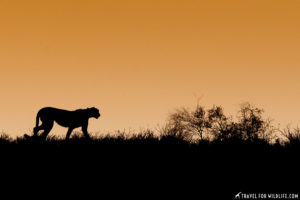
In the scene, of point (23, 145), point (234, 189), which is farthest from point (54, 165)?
point (234, 189)

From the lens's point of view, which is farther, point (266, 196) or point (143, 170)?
point (143, 170)

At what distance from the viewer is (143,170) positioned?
8477 mm

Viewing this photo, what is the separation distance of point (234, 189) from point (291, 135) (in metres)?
3.93

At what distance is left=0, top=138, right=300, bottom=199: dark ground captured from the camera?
763cm

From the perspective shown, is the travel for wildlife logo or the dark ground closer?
the travel for wildlife logo

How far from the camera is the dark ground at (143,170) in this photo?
7.63 m

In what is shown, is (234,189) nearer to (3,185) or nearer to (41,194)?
(41,194)

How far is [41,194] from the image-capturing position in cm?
736

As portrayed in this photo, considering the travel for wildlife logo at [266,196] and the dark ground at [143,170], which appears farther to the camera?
the dark ground at [143,170]

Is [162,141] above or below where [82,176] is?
above

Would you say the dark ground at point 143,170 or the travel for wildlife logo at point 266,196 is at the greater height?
the dark ground at point 143,170

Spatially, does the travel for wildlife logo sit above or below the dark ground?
below

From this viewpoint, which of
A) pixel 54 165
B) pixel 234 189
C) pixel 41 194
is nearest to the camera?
pixel 41 194

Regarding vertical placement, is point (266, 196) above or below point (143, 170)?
below
